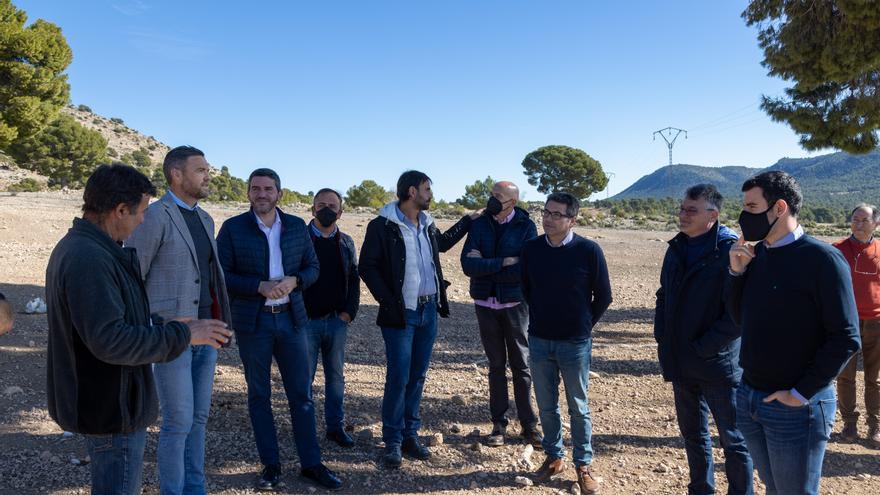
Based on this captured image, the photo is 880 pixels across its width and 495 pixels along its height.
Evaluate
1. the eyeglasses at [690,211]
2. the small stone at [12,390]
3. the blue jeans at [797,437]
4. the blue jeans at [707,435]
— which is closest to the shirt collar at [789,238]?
the blue jeans at [797,437]

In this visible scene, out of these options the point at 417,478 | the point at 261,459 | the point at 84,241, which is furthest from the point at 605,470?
the point at 84,241

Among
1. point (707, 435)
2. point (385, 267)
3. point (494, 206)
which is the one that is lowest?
point (707, 435)

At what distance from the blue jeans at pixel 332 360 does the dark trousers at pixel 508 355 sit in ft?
3.76

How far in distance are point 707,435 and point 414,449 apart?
2.04m

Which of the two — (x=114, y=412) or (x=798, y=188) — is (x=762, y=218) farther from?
(x=114, y=412)

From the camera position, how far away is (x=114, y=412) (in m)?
2.48

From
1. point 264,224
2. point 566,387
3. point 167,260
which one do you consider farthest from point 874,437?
point 167,260

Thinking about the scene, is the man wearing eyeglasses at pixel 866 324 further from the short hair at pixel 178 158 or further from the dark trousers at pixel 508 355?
the short hair at pixel 178 158

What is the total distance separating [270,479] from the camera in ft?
13.5

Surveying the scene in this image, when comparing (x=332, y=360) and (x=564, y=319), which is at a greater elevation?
(x=564, y=319)

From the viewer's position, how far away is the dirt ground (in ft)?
14.1

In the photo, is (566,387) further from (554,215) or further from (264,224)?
(264,224)

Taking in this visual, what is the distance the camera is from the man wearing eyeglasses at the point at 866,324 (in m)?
5.20

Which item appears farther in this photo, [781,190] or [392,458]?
[392,458]
